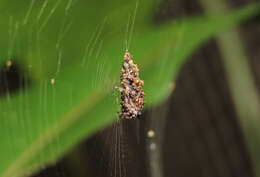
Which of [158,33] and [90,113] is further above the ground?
[158,33]

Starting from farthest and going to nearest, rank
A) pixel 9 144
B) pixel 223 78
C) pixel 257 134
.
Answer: pixel 223 78
pixel 257 134
pixel 9 144

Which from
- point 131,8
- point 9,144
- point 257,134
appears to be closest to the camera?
point 9,144

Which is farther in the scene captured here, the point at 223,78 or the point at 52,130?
the point at 223,78

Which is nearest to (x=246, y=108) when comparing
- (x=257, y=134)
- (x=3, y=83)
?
(x=257, y=134)

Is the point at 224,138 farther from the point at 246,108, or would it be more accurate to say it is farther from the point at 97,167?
the point at 97,167
